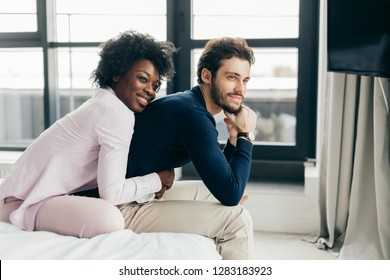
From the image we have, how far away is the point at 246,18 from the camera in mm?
2898

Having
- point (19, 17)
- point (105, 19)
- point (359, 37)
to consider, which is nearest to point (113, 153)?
point (359, 37)

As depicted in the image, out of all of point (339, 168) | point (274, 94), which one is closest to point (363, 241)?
point (339, 168)

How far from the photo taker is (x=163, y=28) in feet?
9.79

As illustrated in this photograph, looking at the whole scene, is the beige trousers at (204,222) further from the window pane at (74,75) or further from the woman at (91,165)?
the window pane at (74,75)

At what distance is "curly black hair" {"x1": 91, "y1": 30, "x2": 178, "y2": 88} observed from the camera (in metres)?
1.42

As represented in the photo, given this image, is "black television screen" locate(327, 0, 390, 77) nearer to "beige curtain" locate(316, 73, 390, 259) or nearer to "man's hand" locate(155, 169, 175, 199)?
"beige curtain" locate(316, 73, 390, 259)

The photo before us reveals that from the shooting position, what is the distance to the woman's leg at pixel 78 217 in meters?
1.22

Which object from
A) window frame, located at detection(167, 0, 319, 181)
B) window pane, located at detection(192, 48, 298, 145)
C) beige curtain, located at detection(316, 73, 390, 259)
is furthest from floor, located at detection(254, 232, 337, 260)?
window pane, located at detection(192, 48, 298, 145)

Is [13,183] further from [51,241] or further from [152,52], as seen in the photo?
[152,52]

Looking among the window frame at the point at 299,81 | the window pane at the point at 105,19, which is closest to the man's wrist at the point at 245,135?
the window frame at the point at 299,81

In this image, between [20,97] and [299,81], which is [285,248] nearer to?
[299,81]

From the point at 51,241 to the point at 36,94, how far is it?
234 cm

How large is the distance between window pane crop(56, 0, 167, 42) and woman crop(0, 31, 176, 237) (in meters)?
1.60

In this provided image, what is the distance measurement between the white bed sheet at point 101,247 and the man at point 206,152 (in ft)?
0.42
